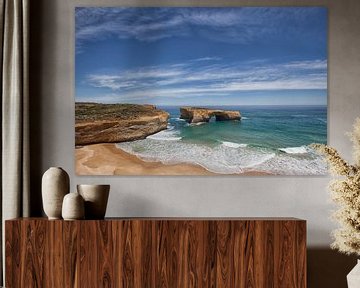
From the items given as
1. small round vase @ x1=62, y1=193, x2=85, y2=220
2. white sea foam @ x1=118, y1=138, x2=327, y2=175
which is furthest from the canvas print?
small round vase @ x1=62, y1=193, x2=85, y2=220

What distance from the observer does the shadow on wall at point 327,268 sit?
4219 millimetres

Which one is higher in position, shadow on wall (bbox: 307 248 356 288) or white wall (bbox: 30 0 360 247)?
white wall (bbox: 30 0 360 247)

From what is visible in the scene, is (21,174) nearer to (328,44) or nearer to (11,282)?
(11,282)

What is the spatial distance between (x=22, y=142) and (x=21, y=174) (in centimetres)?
20

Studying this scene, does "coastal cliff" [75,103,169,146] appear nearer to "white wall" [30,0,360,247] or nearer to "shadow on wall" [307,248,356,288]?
"white wall" [30,0,360,247]

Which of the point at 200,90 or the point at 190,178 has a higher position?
the point at 200,90

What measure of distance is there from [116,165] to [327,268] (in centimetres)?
152

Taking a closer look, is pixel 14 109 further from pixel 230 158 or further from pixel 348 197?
pixel 348 197

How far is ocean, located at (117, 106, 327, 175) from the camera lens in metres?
4.24

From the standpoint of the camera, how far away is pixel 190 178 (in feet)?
13.9

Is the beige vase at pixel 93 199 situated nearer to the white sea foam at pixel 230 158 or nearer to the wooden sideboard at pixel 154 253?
the wooden sideboard at pixel 154 253

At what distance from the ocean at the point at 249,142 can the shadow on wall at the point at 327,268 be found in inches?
20.9

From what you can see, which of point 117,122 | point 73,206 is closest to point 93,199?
point 73,206

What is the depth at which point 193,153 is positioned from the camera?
4.24 meters
